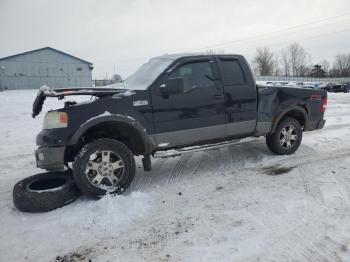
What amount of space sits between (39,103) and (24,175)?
5.40 ft

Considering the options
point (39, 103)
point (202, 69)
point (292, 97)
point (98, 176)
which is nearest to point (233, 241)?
point (98, 176)

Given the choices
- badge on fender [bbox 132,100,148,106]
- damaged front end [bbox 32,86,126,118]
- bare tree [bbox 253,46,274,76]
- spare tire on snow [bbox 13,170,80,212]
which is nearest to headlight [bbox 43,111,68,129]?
damaged front end [bbox 32,86,126,118]

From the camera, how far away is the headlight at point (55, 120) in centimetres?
403

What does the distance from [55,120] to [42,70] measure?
39.9 meters

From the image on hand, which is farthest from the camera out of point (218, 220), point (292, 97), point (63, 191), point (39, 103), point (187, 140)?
point (292, 97)

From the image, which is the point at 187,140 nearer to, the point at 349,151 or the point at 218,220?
the point at 218,220

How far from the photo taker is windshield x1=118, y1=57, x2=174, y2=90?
15.7 ft

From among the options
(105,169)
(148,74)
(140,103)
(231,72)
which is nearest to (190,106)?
(140,103)

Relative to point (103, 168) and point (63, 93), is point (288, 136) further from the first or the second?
point (63, 93)

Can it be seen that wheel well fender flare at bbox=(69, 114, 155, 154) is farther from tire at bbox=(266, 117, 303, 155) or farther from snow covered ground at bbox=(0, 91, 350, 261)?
tire at bbox=(266, 117, 303, 155)

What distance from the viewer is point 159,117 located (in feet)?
15.1

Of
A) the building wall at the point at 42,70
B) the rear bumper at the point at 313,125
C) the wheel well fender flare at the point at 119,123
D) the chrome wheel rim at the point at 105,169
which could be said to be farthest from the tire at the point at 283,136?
the building wall at the point at 42,70

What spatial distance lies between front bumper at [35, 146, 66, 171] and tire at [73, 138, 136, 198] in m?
0.23

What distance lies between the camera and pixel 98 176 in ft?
13.8
